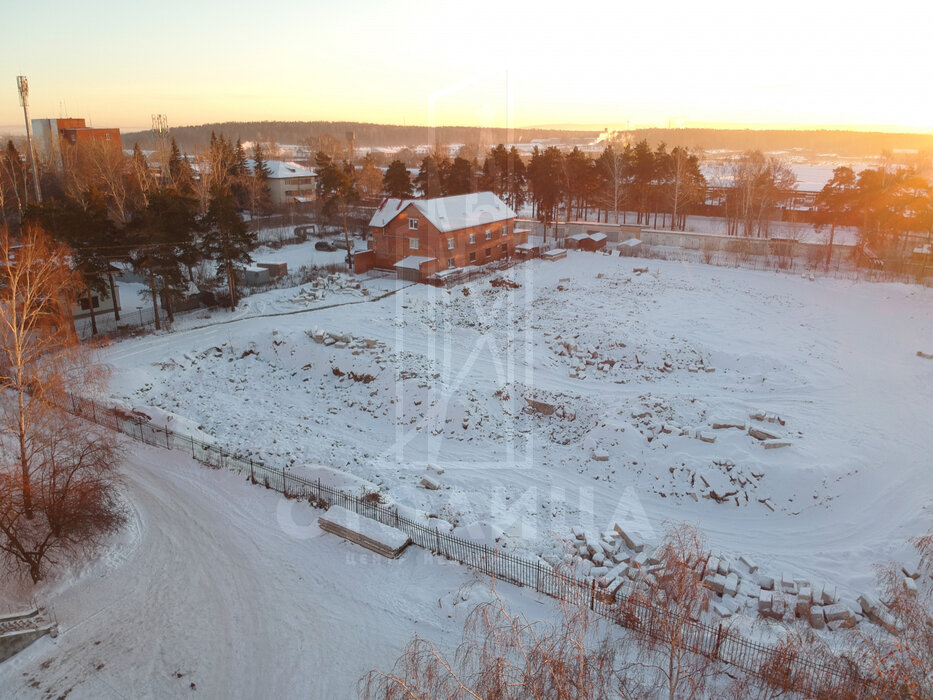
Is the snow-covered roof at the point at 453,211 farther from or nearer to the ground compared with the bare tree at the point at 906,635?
farther from the ground

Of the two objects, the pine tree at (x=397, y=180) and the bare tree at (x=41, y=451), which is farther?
the pine tree at (x=397, y=180)

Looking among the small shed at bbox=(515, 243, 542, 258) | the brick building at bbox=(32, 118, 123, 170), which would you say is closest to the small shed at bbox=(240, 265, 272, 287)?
the small shed at bbox=(515, 243, 542, 258)

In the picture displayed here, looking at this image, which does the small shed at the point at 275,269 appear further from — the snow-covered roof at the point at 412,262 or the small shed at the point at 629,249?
the small shed at the point at 629,249

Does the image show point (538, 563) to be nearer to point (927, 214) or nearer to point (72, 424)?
point (72, 424)

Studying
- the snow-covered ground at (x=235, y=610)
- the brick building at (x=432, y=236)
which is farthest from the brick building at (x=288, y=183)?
the snow-covered ground at (x=235, y=610)

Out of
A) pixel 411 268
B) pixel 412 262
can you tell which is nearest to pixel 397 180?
pixel 412 262

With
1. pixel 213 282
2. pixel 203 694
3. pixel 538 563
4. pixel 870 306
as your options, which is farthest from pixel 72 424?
pixel 870 306

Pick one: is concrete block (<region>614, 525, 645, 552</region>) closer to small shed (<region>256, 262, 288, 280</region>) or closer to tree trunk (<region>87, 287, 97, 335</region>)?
tree trunk (<region>87, 287, 97, 335</region>)
